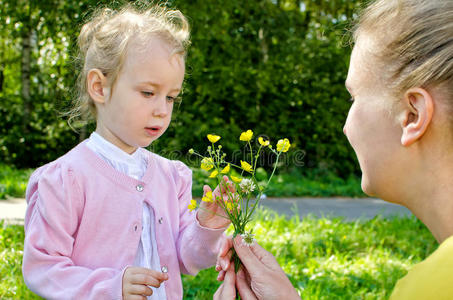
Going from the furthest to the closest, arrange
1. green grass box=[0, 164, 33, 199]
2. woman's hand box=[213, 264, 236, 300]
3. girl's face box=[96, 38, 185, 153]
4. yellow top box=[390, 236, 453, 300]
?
green grass box=[0, 164, 33, 199] → girl's face box=[96, 38, 185, 153] → woman's hand box=[213, 264, 236, 300] → yellow top box=[390, 236, 453, 300]

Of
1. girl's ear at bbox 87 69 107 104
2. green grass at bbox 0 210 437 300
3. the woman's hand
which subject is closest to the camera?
the woman's hand

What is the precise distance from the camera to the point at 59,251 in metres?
1.74

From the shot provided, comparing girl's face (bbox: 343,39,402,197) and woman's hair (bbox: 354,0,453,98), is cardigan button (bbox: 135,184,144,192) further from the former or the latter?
woman's hair (bbox: 354,0,453,98)

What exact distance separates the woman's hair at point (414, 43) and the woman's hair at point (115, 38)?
92cm

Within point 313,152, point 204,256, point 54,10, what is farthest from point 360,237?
point 54,10

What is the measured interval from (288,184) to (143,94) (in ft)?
17.4

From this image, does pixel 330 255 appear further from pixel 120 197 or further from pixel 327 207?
pixel 120 197

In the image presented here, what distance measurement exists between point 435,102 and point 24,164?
7.88 metres

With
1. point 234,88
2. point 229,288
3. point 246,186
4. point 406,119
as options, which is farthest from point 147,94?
point 234,88

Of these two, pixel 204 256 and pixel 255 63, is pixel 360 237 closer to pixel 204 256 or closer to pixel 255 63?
pixel 204 256

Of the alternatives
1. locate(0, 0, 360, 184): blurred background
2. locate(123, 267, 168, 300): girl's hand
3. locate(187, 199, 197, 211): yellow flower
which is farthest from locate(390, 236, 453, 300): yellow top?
locate(0, 0, 360, 184): blurred background

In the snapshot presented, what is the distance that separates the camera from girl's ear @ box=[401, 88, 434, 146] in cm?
120

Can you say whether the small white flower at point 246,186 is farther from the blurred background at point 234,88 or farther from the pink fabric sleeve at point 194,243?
the blurred background at point 234,88

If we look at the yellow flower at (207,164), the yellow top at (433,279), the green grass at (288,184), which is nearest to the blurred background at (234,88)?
the green grass at (288,184)
